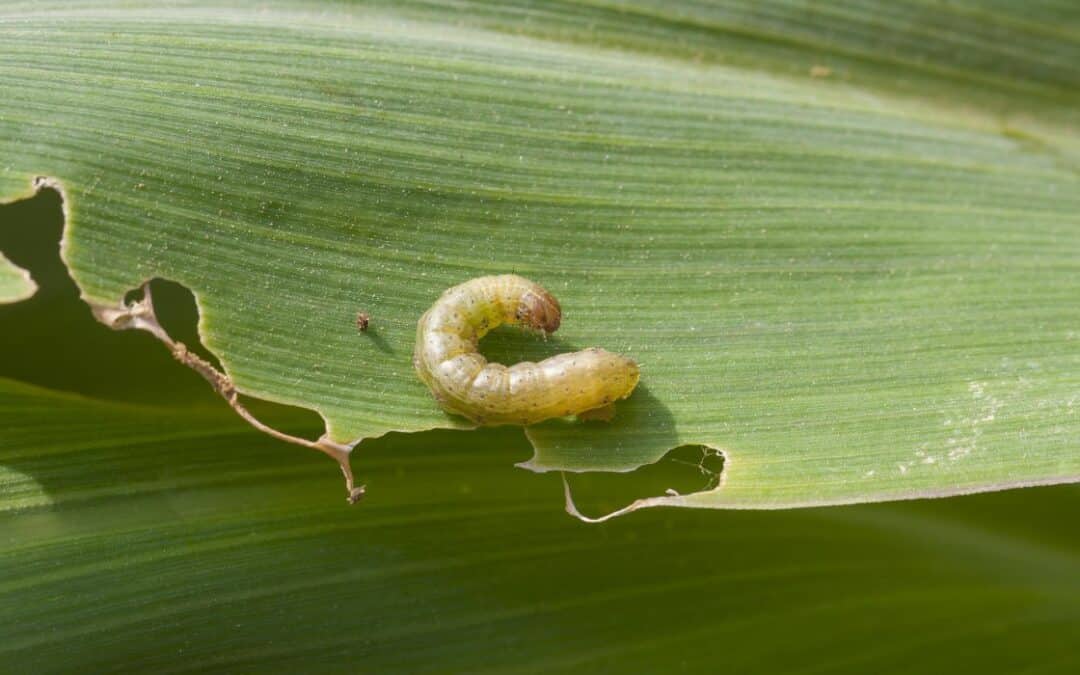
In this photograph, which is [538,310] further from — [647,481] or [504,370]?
[647,481]

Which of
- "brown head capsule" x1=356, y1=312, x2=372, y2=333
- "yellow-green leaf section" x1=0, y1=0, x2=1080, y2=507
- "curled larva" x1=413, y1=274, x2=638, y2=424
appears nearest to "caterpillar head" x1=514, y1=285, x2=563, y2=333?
"curled larva" x1=413, y1=274, x2=638, y2=424

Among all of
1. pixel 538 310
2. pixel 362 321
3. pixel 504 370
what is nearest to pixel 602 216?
pixel 538 310

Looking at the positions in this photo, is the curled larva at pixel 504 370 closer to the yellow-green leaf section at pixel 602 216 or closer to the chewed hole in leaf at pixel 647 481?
the yellow-green leaf section at pixel 602 216

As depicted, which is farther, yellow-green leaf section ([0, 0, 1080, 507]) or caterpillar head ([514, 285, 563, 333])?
caterpillar head ([514, 285, 563, 333])

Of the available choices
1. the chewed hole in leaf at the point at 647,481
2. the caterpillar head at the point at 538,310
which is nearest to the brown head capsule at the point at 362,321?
the caterpillar head at the point at 538,310

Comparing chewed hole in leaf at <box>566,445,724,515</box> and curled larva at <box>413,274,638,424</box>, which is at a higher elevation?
curled larva at <box>413,274,638,424</box>

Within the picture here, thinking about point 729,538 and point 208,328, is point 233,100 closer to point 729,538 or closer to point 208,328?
point 208,328

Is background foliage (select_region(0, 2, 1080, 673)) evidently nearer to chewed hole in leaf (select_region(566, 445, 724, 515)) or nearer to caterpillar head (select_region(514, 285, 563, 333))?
chewed hole in leaf (select_region(566, 445, 724, 515))
